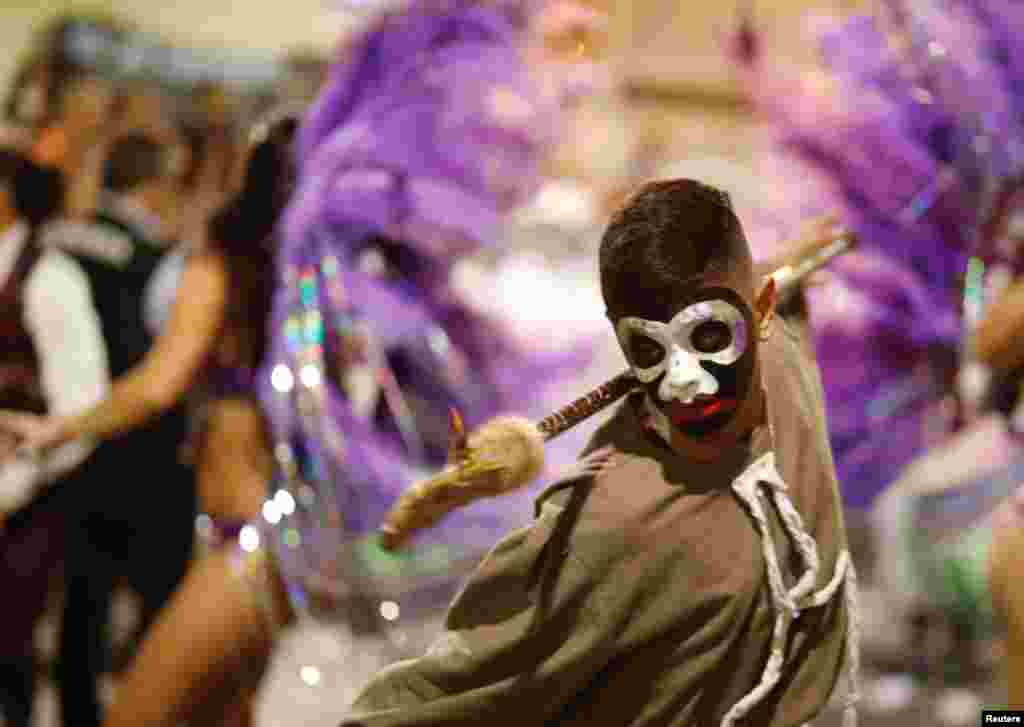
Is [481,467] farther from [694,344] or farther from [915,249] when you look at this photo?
[915,249]

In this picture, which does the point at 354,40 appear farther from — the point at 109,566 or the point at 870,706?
the point at 870,706

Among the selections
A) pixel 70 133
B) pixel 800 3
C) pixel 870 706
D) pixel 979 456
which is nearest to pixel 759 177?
pixel 800 3

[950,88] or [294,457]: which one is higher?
[950,88]

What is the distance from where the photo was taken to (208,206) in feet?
3.45

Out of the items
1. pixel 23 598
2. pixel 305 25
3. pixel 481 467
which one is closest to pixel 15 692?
pixel 23 598

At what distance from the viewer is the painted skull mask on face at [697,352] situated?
521 mm

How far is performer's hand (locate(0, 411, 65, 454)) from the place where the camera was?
3.47 feet

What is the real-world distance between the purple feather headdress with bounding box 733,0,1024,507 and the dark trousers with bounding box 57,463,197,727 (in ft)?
1.81

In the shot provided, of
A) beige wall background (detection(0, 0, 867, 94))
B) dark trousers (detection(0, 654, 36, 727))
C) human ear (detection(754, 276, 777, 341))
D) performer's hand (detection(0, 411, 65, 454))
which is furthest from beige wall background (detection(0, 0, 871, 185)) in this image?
human ear (detection(754, 276, 777, 341))

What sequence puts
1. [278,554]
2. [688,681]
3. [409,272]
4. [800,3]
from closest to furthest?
[688,681] → [278,554] → [409,272] → [800,3]

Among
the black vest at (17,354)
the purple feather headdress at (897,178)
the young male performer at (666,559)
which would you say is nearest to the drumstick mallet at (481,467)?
the young male performer at (666,559)

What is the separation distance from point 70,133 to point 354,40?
0.32 meters

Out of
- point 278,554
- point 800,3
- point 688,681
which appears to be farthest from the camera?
point 800,3

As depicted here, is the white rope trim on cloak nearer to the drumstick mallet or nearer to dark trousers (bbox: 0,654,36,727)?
the drumstick mallet
